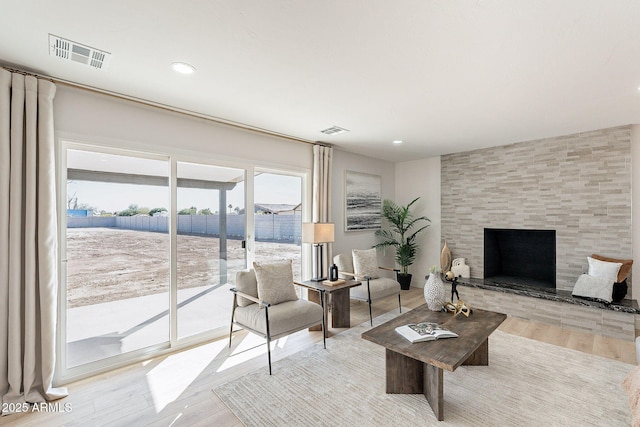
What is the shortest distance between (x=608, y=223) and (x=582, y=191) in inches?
19.3

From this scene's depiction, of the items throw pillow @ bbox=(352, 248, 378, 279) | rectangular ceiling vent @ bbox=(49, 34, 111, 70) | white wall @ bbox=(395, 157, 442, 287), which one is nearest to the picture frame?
white wall @ bbox=(395, 157, 442, 287)

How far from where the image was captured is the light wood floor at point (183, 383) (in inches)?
82.2

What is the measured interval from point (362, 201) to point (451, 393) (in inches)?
134

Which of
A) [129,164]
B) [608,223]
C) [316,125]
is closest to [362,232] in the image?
[316,125]

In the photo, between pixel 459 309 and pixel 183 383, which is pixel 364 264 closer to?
pixel 459 309

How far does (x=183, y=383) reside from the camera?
2.50 metres

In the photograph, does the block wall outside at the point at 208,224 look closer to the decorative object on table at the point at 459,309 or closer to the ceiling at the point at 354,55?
the ceiling at the point at 354,55

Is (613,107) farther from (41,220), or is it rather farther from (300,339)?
(41,220)

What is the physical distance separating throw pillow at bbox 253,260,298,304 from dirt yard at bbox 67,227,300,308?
72 centimetres

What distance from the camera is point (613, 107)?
3018 millimetres

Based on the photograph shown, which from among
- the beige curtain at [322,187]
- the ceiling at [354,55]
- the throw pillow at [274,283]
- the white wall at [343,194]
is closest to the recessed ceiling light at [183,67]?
the ceiling at [354,55]

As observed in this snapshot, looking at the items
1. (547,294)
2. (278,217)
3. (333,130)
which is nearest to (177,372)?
(278,217)

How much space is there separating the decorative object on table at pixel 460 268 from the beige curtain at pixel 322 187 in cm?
221

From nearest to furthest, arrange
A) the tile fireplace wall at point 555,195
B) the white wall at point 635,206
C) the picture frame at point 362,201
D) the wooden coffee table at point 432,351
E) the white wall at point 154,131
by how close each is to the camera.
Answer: the wooden coffee table at point 432,351, the white wall at point 154,131, the white wall at point 635,206, the tile fireplace wall at point 555,195, the picture frame at point 362,201
